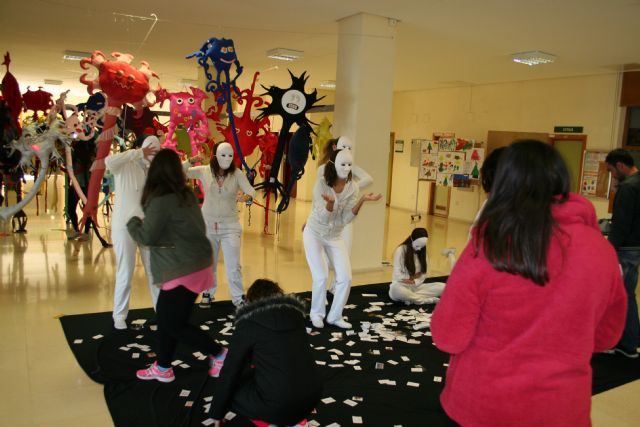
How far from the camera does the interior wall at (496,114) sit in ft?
30.2

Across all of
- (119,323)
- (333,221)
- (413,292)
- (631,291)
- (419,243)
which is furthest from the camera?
(413,292)

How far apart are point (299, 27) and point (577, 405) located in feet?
21.4

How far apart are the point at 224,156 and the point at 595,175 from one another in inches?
294

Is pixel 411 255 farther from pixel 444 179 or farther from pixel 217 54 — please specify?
pixel 444 179

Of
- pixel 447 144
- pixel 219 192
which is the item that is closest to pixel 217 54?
pixel 219 192

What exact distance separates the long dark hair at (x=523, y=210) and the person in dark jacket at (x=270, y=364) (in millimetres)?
1208

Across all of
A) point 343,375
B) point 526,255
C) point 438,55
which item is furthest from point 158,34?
point 526,255

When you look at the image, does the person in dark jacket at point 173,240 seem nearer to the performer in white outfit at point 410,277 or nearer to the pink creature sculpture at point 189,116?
the performer in white outfit at point 410,277

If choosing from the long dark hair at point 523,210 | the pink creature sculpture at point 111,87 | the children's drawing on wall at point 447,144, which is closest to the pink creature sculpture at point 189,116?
the pink creature sculpture at point 111,87

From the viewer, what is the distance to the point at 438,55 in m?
8.49

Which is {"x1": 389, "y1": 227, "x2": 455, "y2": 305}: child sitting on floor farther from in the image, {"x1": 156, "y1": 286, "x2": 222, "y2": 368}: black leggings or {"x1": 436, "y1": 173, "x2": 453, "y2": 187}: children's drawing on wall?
{"x1": 436, "y1": 173, "x2": 453, "y2": 187}: children's drawing on wall

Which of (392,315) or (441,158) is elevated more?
(441,158)

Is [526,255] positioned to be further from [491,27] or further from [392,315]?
[491,27]

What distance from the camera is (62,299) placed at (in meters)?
4.90
